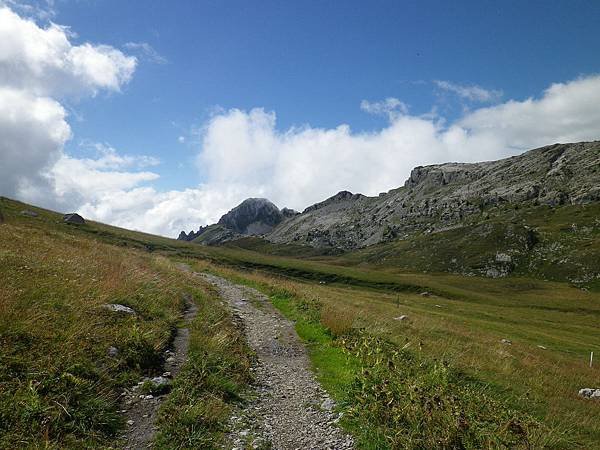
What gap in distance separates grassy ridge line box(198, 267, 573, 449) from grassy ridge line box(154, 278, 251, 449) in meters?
2.96

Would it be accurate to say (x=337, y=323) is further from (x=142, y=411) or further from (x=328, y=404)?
(x=142, y=411)

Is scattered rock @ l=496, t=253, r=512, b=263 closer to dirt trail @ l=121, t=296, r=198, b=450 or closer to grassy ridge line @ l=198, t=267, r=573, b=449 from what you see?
grassy ridge line @ l=198, t=267, r=573, b=449

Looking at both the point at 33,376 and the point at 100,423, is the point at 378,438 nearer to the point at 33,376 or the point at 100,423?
the point at 100,423

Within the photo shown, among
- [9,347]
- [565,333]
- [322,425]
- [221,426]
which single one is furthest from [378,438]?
[565,333]

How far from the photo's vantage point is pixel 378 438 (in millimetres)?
8141

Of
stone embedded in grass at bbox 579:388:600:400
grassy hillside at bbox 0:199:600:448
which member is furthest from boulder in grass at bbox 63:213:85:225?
stone embedded in grass at bbox 579:388:600:400

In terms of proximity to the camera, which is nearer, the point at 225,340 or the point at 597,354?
the point at 225,340

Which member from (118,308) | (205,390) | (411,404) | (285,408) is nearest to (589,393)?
(411,404)

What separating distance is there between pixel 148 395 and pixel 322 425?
433 centimetres

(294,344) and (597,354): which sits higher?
(294,344)

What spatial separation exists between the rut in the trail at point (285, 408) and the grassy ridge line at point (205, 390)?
1.68 feet

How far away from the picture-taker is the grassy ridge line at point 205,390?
7.55 m

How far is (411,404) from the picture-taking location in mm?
9102

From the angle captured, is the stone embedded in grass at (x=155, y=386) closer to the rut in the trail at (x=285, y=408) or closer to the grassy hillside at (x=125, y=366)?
the grassy hillside at (x=125, y=366)
